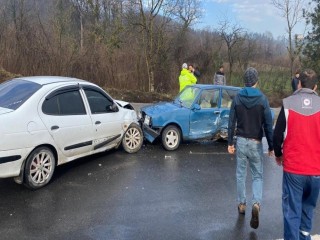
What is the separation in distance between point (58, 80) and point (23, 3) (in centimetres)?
3056

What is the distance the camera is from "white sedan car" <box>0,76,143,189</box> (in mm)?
5723

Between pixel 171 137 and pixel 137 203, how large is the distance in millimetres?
3439

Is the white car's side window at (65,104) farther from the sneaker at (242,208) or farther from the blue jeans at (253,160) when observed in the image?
the sneaker at (242,208)

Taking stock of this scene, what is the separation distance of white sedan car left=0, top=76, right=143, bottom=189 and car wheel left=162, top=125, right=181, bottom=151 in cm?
121

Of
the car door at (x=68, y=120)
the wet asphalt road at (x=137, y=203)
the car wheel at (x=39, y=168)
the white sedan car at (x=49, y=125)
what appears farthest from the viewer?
the car door at (x=68, y=120)

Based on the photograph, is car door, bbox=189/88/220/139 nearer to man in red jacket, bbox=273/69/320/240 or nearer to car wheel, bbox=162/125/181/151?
car wheel, bbox=162/125/181/151

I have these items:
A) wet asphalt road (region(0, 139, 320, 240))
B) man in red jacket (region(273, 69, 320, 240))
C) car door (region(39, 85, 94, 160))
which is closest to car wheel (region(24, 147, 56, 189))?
wet asphalt road (region(0, 139, 320, 240))

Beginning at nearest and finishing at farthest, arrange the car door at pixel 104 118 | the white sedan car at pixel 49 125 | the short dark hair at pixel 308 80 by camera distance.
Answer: the short dark hair at pixel 308 80
the white sedan car at pixel 49 125
the car door at pixel 104 118

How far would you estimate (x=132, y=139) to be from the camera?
8641 millimetres

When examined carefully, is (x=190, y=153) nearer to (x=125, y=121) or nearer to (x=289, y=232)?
(x=125, y=121)

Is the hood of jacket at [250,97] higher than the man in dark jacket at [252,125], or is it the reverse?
the hood of jacket at [250,97]

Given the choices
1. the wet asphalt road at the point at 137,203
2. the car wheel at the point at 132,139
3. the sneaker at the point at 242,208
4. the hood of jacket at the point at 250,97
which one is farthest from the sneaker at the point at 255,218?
the car wheel at the point at 132,139

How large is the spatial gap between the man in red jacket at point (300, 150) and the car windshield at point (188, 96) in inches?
213

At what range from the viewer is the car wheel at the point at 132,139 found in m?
8.56
